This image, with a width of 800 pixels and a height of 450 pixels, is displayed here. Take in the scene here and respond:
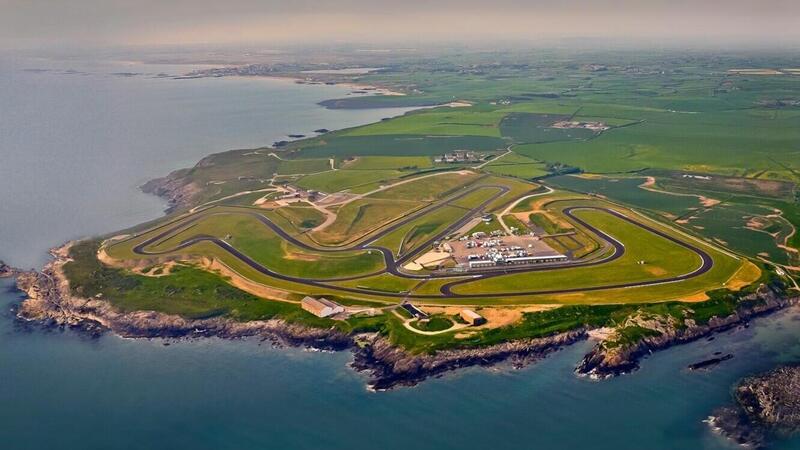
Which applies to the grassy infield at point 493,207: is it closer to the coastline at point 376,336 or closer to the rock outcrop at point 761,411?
the coastline at point 376,336

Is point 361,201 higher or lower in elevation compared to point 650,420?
higher

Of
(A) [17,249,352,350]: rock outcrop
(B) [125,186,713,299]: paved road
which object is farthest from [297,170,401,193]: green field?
(A) [17,249,352,350]: rock outcrop

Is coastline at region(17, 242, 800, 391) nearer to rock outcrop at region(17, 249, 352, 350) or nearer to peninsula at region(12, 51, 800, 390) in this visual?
rock outcrop at region(17, 249, 352, 350)

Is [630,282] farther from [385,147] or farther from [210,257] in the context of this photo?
[385,147]

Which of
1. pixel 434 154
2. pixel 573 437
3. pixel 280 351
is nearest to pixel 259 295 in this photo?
pixel 280 351

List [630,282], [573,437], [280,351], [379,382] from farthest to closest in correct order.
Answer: [630,282] → [280,351] → [379,382] → [573,437]

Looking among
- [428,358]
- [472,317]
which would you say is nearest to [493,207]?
[472,317]

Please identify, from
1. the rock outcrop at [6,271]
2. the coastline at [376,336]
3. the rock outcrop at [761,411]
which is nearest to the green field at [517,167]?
the coastline at [376,336]
